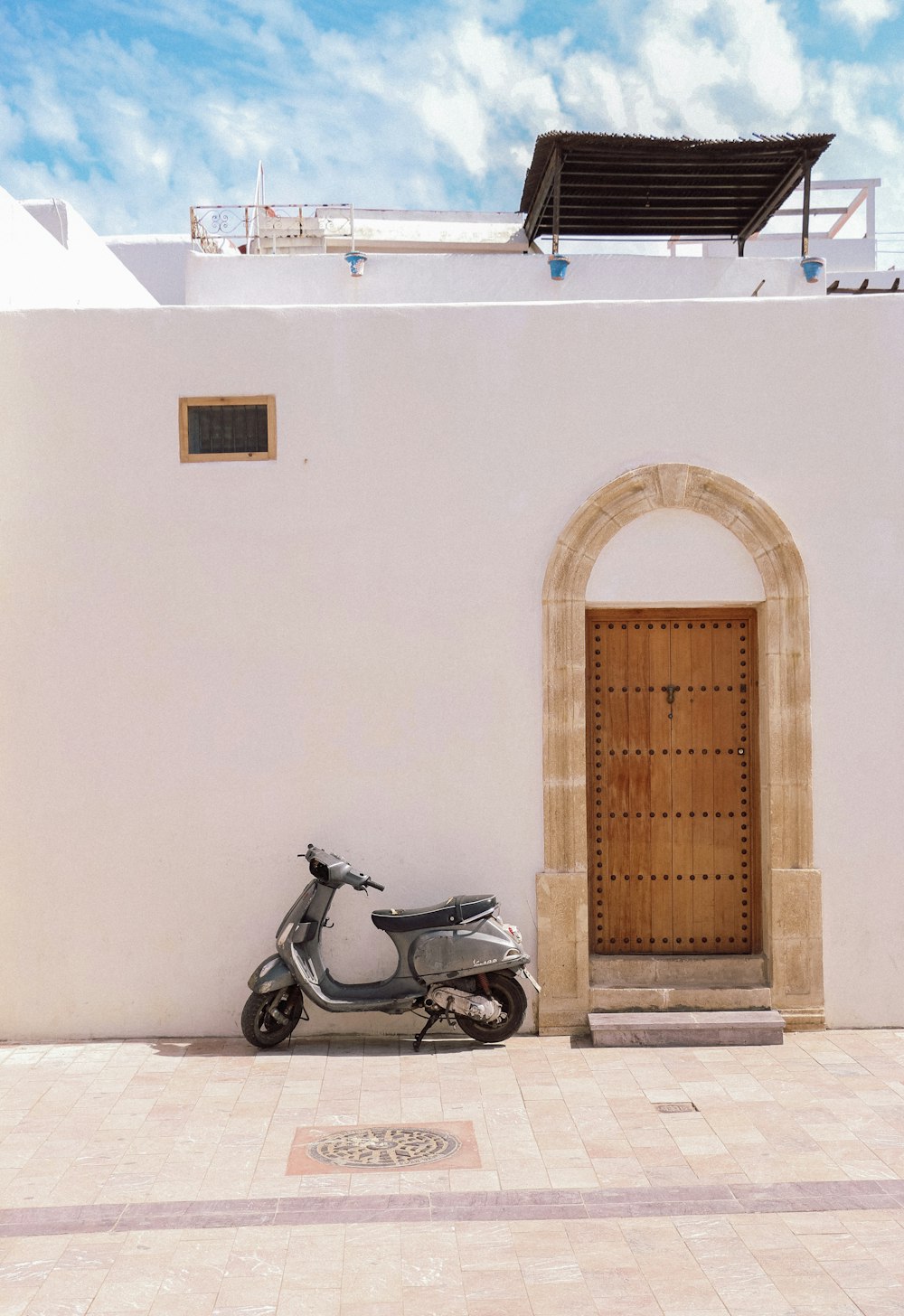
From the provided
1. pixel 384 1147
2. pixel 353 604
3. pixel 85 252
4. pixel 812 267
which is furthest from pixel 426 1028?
pixel 812 267

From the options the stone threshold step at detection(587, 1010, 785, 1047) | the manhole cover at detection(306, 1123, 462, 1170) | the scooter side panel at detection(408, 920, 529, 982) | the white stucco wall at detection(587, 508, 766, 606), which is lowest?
the manhole cover at detection(306, 1123, 462, 1170)

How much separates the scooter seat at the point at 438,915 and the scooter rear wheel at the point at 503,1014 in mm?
396

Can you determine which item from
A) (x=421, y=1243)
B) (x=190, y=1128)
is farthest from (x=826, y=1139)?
(x=190, y=1128)

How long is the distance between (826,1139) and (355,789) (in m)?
3.25

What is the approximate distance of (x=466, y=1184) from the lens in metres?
5.23

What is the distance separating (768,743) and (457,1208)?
3624 mm

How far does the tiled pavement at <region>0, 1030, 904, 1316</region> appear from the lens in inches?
170

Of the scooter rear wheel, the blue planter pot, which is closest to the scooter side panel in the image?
the scooter rear wheel

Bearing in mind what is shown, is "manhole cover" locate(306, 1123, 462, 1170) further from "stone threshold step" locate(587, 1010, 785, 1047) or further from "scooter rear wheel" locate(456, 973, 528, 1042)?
"stone threshold step" locate(587, 1010, 785, 1047)

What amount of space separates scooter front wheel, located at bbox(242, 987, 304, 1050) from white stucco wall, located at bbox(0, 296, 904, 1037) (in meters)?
0.32

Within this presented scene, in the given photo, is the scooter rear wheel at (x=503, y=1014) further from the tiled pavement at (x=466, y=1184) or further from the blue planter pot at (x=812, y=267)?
the blue planter pot at (x=812, y=267)

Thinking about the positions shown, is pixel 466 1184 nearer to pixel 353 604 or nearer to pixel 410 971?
pixel 410 971

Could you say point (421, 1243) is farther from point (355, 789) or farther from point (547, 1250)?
point (355, 789)

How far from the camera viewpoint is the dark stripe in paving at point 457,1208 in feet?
16.0
